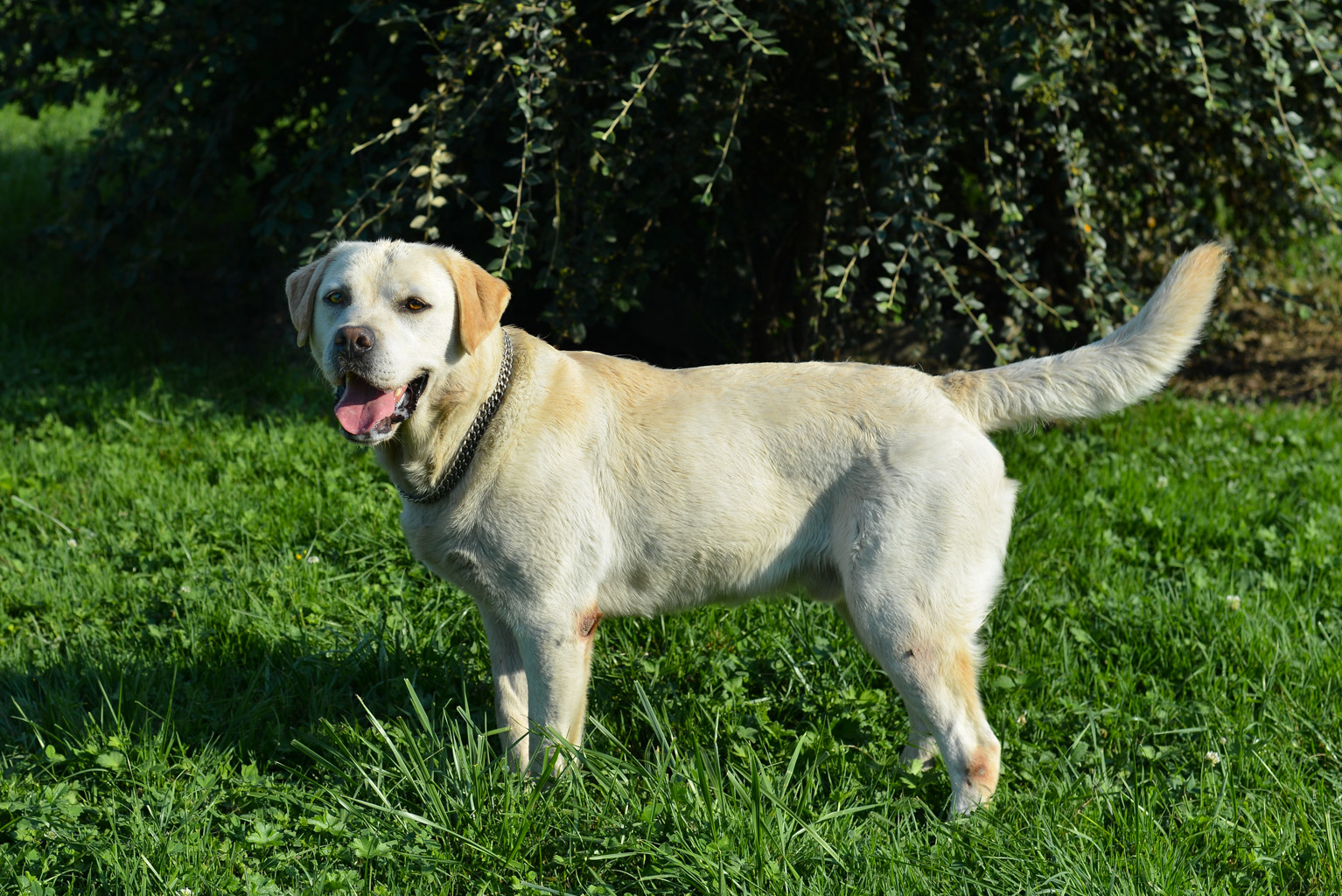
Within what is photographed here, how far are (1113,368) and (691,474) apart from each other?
126 centimetres

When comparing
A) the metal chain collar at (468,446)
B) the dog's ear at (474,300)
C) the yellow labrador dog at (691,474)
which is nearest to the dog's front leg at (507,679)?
the yellow labrador dog at (691,474)

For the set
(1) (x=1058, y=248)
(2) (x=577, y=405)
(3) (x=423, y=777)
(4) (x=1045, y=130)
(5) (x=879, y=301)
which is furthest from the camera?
(1) (x=1058, y=248)

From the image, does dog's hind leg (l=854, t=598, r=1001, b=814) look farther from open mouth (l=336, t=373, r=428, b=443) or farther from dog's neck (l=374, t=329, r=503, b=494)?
open mouth (l=336, t=373, r=428, b=443)

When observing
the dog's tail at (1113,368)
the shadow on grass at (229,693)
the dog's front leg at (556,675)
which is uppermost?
the dog's tail at (1113,368)

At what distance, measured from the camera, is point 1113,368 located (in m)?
3.06

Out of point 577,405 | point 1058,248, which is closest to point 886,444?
point 577,405

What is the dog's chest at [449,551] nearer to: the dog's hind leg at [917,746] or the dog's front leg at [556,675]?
the dog's front leg at [556,675]

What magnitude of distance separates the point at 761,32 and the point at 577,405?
6.39ft

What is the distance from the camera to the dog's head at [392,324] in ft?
9.38

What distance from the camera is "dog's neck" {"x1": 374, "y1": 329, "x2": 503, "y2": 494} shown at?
9.96 feet

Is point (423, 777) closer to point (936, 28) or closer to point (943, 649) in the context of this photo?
point (943, 649)

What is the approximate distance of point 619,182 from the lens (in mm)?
5062

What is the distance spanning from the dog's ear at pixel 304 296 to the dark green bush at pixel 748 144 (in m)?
1.22

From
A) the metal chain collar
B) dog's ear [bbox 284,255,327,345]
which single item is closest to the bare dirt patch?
the metal chain collar
